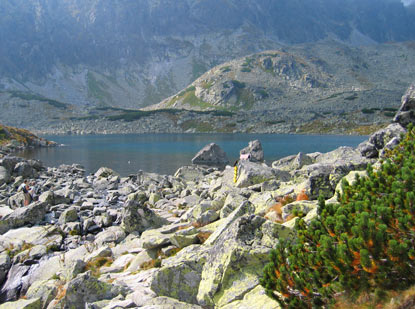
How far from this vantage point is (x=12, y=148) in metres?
91.2

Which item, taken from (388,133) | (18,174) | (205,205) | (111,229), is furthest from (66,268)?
(18,174)

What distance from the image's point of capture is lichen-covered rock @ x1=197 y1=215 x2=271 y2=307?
7.75 meters

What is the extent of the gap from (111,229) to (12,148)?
90.7 meters

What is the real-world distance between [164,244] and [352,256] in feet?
30.2

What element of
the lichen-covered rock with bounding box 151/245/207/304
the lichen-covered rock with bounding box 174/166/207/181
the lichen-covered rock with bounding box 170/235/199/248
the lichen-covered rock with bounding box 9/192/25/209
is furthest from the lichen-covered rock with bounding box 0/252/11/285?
the lichen-covered rock with bounding box 174/166/207/181

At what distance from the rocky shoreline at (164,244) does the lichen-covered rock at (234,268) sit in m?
0.03

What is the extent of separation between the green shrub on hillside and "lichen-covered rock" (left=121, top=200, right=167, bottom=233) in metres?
12.3

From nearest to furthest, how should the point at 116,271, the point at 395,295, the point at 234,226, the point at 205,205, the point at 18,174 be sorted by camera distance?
the point at 395,295, the point at 234,226, the point at 116,271, the point at 205,205, the point at 18,174

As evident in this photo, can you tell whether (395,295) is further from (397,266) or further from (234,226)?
(234,226)

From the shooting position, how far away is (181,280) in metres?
9.02

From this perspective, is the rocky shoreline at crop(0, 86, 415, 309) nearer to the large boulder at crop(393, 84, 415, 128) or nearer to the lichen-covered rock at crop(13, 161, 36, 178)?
the large boulder at crop(393, 84, 415, 128)

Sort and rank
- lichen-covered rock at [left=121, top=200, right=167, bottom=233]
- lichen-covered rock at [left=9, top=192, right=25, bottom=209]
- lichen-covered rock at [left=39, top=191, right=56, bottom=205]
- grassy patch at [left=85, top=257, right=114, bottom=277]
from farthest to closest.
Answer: lichen-covered rock at [left=9, top=192, right=25, bottom=209] < lichen-covered rock at [left=39, top=191, right=56, bottom=205] < lichen-covered rock at [left=121, top=200, right=167, bottom=233] < grassy patch at [left=85, top=257, right=114, bottom=277]

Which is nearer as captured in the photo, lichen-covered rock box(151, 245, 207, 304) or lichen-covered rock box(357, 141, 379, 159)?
lichen-covered rock box(151, 245, 207, 304)

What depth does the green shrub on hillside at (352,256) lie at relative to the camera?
4.70 m
